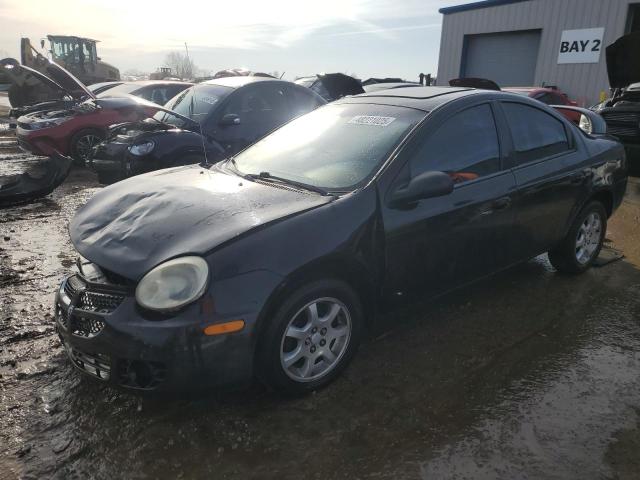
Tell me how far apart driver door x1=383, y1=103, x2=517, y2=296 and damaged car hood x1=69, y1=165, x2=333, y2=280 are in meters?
0.54

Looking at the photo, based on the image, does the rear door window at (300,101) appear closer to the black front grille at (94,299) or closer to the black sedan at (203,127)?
the black sedan at (203,127)

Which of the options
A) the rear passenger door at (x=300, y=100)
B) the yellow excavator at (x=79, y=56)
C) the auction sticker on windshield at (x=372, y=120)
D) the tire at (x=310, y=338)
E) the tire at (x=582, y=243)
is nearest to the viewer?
the tire at (x=310, y=338)

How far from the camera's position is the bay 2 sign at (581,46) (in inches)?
628

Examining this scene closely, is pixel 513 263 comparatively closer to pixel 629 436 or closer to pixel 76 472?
pixel 629 436

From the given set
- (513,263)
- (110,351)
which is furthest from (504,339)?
(110,351)

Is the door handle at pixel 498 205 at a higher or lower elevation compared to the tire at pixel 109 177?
higher

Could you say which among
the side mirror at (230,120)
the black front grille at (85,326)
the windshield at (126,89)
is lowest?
the black front grille at (85,326)

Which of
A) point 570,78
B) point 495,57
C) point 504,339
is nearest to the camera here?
point 504,339

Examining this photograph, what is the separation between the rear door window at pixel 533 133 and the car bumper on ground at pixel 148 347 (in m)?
2.44

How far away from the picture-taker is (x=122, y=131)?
6.61 metres

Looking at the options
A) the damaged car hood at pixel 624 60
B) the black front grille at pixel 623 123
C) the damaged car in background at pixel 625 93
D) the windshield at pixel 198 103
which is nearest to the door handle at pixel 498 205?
the windshield at pixel 198 103

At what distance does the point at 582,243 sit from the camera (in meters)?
4.33

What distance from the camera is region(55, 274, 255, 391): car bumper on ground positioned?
211cm

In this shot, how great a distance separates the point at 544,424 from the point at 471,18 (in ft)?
69.1
